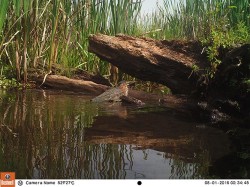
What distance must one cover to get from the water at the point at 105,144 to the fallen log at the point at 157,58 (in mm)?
855

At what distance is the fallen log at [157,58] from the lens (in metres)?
4.21

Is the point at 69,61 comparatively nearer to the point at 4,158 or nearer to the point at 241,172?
the point at 4,158

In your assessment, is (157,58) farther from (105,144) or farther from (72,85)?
(105,144)

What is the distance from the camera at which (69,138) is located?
239 cm

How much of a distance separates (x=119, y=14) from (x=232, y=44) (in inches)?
124

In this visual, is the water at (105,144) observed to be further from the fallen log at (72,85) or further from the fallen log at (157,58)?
the fallen log at (72,85)

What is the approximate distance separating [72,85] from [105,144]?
3.58 metres

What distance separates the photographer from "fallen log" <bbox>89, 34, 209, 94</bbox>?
421 centimetres

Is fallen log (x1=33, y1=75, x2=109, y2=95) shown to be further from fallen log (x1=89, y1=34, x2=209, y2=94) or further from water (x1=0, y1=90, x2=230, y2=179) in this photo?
water (x1=0, y1=90, x2=230, y2=179)

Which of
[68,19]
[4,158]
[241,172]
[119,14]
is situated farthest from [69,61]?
[241,172]

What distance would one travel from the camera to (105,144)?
2.26m

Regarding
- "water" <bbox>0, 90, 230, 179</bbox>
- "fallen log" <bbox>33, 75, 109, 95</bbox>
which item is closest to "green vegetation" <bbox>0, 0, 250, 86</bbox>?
"fallen log" <bbox>33, 75, 109, 95</bbox>

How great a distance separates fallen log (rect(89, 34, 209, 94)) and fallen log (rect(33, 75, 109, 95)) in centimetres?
90

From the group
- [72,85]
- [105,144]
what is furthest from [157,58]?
[105,144]
